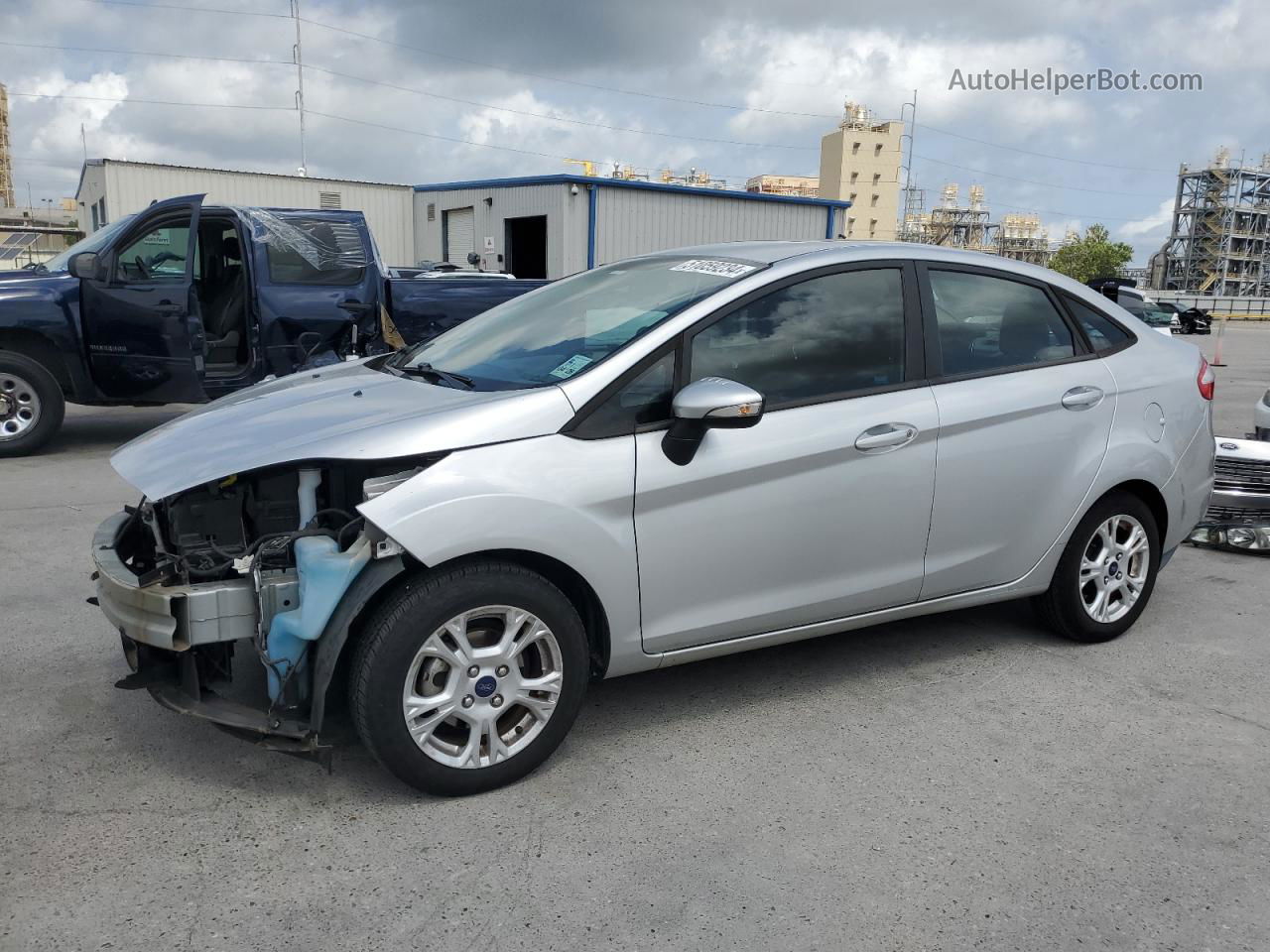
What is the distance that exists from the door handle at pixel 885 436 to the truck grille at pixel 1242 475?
325 centimetres

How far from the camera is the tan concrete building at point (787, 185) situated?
125m

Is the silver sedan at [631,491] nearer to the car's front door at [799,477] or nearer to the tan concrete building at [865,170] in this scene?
the car's front door at [799,477]

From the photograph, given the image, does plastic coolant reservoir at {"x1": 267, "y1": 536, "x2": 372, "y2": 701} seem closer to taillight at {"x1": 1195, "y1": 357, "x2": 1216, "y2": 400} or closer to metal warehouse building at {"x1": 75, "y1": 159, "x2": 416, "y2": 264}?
taillight at {"x1": 1195, "y1": 357, "x2": 1216, "y2": 400}

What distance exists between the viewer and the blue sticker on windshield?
3.34m

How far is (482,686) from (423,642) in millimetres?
247

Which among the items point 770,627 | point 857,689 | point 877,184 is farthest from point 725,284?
point 877,184

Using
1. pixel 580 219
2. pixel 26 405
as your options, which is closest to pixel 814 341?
pixel 26 405

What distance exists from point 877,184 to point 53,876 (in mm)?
112052

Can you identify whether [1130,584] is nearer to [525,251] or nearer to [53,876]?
[53,876]

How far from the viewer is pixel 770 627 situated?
11.8 ft

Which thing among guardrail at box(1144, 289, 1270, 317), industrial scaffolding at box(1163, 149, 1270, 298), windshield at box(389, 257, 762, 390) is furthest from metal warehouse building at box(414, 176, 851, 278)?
industrial scaffolding at box(1163, 149, 1270, 298)

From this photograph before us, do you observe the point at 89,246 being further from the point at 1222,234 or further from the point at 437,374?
the point at 1222,234

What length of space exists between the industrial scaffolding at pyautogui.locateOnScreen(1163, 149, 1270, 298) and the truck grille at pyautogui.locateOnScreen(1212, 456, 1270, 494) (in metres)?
119

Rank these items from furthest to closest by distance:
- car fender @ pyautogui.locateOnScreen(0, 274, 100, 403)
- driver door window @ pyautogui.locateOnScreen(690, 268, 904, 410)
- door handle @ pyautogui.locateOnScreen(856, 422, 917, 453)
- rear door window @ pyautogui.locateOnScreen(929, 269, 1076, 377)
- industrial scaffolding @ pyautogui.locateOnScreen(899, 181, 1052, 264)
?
industrial scaffolding @ pyautogui.locateOnScreen(899, 181, 1052, 264) → car fender @ pyautogui.locateOnScreen(0, 274, 100, 403) → rear door window @ pyautogui.locateOnScreen(929, 269, 1076, 377) → door handle @ pyautogui.locateOnScreen(856, 422, 917, 453) → driver door window @ pyautogui.locateOnScreen(690, 268, 904, 410)
